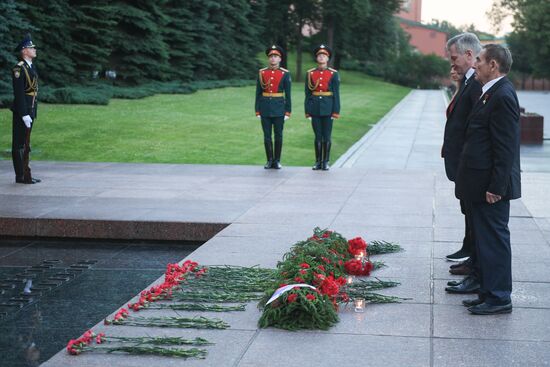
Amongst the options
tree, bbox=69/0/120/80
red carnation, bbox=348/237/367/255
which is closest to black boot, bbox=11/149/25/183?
red carnation, bbox=348/237/367/255

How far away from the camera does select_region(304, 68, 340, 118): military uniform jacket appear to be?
1502 cm

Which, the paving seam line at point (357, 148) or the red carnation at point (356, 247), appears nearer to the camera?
the red carnation at point (356, 247)

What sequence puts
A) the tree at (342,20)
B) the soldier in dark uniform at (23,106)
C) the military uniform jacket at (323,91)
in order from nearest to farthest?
the soldier in dark uniform at (23,106)
the military uniform jacket at (323,91)
the tree at (342,20)

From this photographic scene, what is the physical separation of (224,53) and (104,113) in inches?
1133

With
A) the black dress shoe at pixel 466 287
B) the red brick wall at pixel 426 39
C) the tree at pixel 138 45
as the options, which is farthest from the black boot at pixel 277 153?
the red brick wall at pixel 426 39

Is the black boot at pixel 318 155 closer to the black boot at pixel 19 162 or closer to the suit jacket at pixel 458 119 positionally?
the black boot at pixel 19 162

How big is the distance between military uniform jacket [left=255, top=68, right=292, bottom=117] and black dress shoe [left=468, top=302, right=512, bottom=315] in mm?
9304

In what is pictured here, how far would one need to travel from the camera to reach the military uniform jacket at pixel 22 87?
1306 centimetres

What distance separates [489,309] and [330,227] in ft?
11.7

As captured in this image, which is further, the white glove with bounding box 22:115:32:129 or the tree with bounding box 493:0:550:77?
the tree with bounding box 493:0:550:77

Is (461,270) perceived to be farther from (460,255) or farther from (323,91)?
(323,91)

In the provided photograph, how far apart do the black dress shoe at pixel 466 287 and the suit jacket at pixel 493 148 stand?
2.79ft

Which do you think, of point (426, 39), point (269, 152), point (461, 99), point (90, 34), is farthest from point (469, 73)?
point (426, 39)

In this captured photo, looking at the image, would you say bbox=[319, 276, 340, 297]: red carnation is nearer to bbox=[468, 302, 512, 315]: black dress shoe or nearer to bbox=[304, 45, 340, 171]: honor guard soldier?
bbox=[468, 302, 512, 315]: black dress shoe
